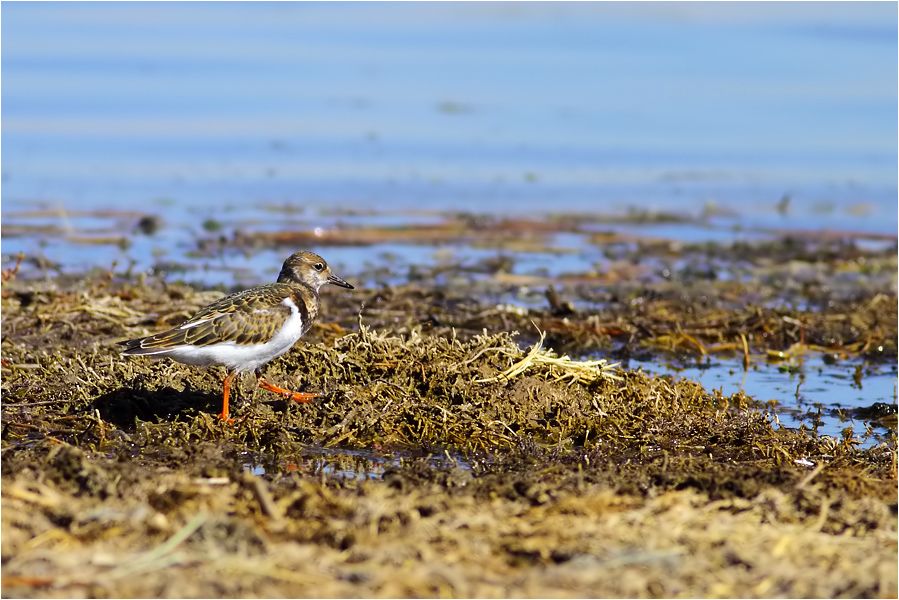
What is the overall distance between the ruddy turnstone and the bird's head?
75cm

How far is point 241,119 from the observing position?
807 inches

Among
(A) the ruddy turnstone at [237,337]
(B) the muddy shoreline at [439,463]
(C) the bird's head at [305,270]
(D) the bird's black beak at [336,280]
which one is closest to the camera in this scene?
(B) the muddy shoreline at [439,463]

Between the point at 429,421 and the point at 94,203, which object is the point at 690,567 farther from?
the point at 94,203

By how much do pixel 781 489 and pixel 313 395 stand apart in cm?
236

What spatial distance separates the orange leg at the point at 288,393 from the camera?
6430mm

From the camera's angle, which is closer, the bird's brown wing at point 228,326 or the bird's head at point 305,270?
the bird's brown wing at point 228,326

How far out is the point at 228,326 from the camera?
6473mm

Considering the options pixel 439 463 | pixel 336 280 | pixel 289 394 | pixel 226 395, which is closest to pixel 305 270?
pixel 336 280

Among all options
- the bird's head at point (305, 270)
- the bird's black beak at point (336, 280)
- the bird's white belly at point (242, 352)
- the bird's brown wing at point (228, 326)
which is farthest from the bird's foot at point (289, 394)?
the bird's black beak at point (336, 280)

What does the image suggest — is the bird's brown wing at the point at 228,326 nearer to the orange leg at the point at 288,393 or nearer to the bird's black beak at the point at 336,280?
the orange leg at the point at 288,393

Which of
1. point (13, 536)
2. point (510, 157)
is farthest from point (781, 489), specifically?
point (510, 157)

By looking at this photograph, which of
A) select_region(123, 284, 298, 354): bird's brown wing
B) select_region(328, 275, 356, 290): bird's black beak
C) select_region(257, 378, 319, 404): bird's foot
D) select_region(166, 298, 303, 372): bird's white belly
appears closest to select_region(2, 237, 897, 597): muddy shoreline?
select_region(257, 378, 319, 404): bird's foot

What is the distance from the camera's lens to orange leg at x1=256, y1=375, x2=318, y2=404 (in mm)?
6430

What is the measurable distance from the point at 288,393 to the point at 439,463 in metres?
0.95
